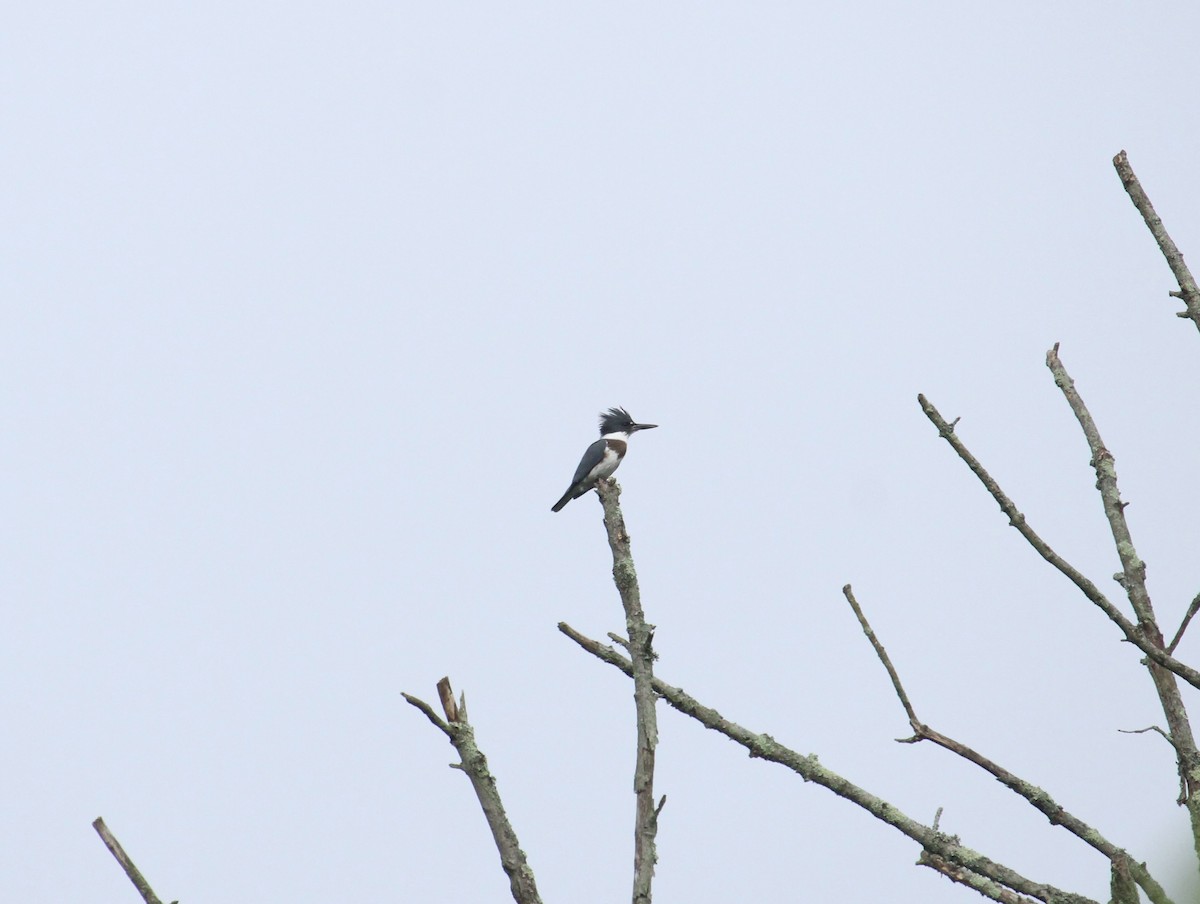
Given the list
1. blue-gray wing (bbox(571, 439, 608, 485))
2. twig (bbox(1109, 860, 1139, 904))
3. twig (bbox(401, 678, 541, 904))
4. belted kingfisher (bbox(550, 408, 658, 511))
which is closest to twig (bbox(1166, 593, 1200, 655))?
twig (bbox(1109, 860, 1139, 904))

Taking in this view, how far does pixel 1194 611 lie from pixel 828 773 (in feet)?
2.86

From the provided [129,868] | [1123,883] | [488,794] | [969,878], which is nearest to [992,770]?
[969,878]

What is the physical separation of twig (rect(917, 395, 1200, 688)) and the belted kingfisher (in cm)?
1311

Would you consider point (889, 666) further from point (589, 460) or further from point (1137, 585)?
point (589, 460)

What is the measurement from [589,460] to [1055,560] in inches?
557

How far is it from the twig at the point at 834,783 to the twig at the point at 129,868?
100cm

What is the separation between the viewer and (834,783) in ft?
9.51

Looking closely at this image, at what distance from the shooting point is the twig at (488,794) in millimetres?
2314

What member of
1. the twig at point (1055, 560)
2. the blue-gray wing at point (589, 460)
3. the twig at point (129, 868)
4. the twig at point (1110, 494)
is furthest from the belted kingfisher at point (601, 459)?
the twig at point (129, 868)

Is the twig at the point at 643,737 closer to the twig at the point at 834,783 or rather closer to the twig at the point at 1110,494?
the twig at the point at 834,783

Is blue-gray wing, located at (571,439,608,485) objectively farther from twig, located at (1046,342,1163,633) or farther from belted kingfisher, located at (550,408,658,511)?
twig, located at (1046,342,1163,633)

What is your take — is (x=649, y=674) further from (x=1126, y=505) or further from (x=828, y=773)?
(x=1126, y=505)

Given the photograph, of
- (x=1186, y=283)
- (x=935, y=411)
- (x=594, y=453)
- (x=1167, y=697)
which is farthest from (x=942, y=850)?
(x=594, y=453)

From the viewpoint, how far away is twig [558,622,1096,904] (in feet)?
8.08
